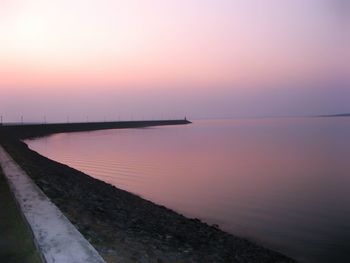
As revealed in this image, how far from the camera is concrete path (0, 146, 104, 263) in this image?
18.5ft

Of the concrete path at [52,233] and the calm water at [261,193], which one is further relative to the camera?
the calm water at [261,193]

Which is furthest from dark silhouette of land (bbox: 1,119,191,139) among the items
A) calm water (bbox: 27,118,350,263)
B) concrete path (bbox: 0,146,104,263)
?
concrete path (bbox: 0,146,104,263)

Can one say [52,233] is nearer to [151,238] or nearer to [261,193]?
[151,238]

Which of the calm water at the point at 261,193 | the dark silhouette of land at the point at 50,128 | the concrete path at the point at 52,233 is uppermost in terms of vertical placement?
the concrete path at the point at 52,233

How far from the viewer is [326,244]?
13414 millimetres

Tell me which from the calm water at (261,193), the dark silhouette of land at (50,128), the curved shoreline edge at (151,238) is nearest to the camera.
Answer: the curved shoreline edge at (151,238)

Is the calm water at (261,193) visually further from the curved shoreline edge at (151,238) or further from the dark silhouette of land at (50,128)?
the dark silhouette of land at (50,128)

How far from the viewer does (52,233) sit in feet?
22.5

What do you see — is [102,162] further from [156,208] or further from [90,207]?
[90,207]

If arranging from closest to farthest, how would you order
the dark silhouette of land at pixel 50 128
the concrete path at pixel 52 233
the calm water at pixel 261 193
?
the concrete path at pixel 52 233 < the calm water at pixel 261 193 < the dark silhouette of land at pixel 50 128

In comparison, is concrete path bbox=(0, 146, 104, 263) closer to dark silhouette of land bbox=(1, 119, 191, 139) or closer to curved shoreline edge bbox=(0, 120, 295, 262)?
curved shoreline edge bbox=(0, 120, 295, 262)

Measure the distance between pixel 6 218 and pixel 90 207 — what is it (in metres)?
3.70

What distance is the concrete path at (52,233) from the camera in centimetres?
565

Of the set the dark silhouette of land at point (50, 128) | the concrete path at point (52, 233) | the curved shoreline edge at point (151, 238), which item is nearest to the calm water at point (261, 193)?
the curved shoreline edge at point (151, 238)
